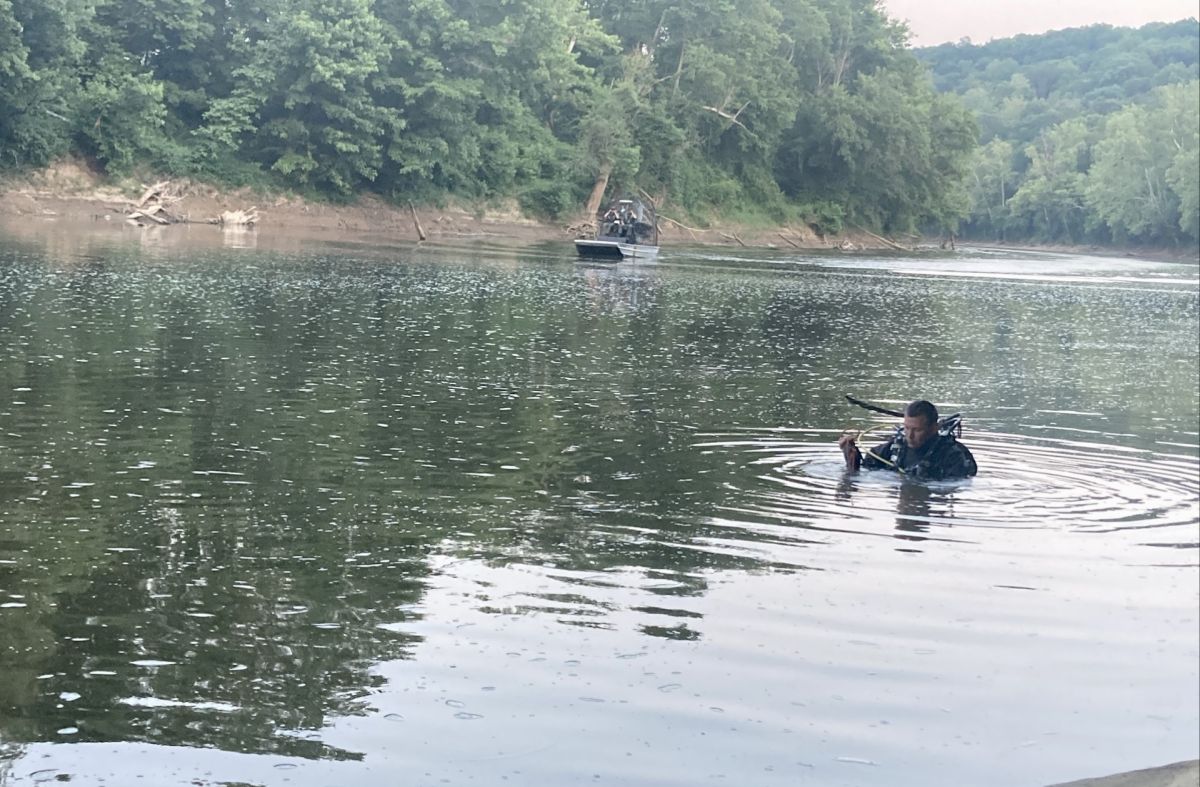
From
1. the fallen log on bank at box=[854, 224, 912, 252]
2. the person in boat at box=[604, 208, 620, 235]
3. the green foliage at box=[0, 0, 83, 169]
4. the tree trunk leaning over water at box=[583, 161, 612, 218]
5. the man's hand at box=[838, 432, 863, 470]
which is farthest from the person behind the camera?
the fallen log on bank at box=[854, 224, 912, 252]

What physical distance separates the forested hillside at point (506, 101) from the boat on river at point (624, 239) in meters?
10.1

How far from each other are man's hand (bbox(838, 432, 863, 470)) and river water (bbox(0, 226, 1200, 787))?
34 centimetres

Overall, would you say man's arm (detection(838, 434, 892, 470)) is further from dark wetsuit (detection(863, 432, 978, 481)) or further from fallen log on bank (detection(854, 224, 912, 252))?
fallen log on bank (detection(854, 224, 912, 252))

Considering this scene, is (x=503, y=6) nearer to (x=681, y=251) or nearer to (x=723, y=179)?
(x=681, y=251)

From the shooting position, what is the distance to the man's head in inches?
601

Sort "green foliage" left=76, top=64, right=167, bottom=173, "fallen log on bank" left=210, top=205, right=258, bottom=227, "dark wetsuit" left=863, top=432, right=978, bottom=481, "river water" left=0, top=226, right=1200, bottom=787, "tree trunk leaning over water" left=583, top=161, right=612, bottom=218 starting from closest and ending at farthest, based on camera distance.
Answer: "river water" left=0, top=226, right=1200, bottom=787 → "dark wetsuit" left=863, top=432, right=978, bottom=481 → "green foliage" left=76, top=64, right=167, bottom=173 → "fallen log on bank" left=210, top=205, right=258, bottom=227 → "tree trunk leaning over water" left=583, top=161, right=612, bottom=218

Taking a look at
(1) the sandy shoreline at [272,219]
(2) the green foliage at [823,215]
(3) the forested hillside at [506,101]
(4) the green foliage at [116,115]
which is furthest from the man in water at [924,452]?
(2) the green foliage at [823,215]

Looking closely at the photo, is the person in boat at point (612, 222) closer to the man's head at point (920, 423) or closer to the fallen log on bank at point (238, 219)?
the fallen log on bank at point (238, 219)

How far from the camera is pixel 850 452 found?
1536 centimetres

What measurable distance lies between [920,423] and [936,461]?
43cm

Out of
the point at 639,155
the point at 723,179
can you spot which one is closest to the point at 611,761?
the point at 639,155

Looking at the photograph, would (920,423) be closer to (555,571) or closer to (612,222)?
(555,571)

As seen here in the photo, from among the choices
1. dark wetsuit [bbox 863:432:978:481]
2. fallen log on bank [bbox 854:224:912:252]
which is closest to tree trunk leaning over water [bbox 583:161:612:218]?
fallen log on bank [bbox 854:224:912:252]

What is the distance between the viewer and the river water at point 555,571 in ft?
24.7
